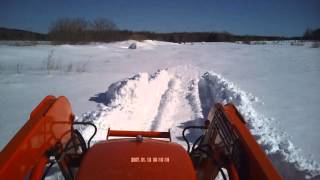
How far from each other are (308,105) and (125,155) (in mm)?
6863

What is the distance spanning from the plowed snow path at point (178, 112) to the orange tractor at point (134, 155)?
46.9 inches

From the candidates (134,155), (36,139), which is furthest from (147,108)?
(134,155)

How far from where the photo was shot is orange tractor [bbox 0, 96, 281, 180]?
8.42 ft

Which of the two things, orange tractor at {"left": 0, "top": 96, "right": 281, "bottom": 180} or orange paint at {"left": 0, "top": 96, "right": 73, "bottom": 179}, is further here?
orange paint at {"left": 0, "top": 96, "right": 73, "bottom": 179}

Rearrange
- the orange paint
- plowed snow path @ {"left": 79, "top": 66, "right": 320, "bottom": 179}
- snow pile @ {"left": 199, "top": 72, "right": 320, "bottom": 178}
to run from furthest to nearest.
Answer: plowed snow path @ {"left": 79, "top": 66, "right": 320, "bottom": 179} → snow pile @ {"left": 199, "top": 72, "right": 320, "bottom": 178} → the orange paint

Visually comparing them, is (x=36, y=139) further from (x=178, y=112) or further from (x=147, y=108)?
(x=147, y=108)

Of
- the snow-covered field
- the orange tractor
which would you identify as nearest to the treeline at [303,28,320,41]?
the snow-covered field

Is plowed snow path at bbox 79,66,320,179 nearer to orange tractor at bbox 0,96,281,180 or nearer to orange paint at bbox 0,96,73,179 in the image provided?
orange tractor at bbox 0,96,281,180

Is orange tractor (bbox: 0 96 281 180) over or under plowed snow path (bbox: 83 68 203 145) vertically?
over

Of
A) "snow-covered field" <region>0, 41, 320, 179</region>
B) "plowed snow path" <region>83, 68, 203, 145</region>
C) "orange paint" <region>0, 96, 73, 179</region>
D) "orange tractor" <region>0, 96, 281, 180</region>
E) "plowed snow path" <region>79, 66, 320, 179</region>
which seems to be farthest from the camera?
"plowed snow path" <region>83, 68, 203, 145</region>

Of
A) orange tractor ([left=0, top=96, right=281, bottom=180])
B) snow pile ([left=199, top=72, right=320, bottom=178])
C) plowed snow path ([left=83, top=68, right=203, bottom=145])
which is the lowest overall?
plowed snow path ([left=83, top=68, right=203, bottom=145])

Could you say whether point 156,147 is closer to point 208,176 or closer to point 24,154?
point 208,176

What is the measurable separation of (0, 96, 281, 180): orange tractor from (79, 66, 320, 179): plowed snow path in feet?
3.91

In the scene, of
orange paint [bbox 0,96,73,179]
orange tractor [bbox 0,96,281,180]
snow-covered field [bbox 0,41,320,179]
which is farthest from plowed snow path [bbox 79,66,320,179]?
orange paint [bbox 0,96,73,179]
